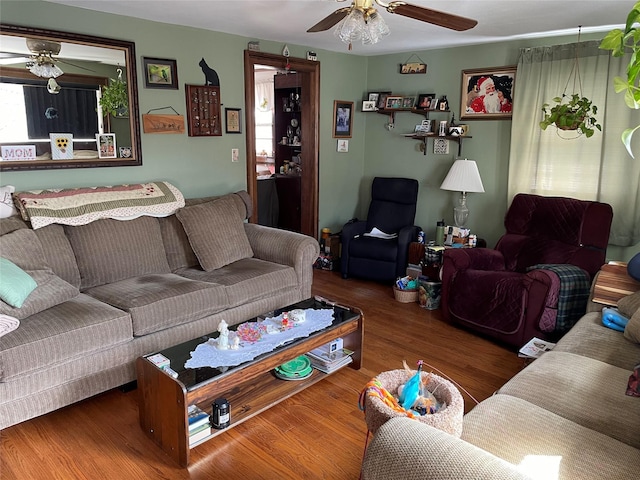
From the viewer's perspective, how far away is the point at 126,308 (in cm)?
262

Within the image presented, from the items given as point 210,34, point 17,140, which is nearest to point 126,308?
point 17,140

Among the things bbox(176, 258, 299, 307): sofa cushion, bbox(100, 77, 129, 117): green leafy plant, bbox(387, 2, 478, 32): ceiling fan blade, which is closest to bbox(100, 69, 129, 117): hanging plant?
bbox(100, 77, 129, 117): green leafy plant

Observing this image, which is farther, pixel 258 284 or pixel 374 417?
pixel 258 284

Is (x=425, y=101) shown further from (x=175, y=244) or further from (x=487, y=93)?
(x=175, y=244)

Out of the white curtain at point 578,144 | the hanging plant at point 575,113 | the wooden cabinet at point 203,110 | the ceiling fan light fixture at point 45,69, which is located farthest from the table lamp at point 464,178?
the ceiling fan light fixture at point 45,69

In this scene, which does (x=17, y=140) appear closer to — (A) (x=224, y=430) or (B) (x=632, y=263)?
(A) (x=224, y=430)

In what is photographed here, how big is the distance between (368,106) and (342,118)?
1.00ft

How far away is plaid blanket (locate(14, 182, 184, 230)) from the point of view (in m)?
2.90

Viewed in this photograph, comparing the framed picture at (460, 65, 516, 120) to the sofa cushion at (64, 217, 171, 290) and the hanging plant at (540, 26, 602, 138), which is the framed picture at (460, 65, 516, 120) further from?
the sofa cushion at (64, 217, 171, 290)

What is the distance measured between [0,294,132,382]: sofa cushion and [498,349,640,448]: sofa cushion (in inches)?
75.1

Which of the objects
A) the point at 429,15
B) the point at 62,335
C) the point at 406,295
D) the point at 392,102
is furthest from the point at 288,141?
the point at 62,335

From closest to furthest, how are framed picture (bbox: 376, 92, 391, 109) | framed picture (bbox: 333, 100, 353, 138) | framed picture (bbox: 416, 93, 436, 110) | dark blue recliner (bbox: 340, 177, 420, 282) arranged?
dark blue recliner (bbox: 340, 177, 420, 282) → framed picture (bbox: 416, 93, 436, 110) → framed picture (bbox: 376, 92, 391, 109) → framed picture (bbox: 333, 100, 353, 138)

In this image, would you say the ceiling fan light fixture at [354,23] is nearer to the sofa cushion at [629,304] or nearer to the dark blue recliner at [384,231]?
the sofa cushion at [629,304]

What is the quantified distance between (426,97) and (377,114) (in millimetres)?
651
